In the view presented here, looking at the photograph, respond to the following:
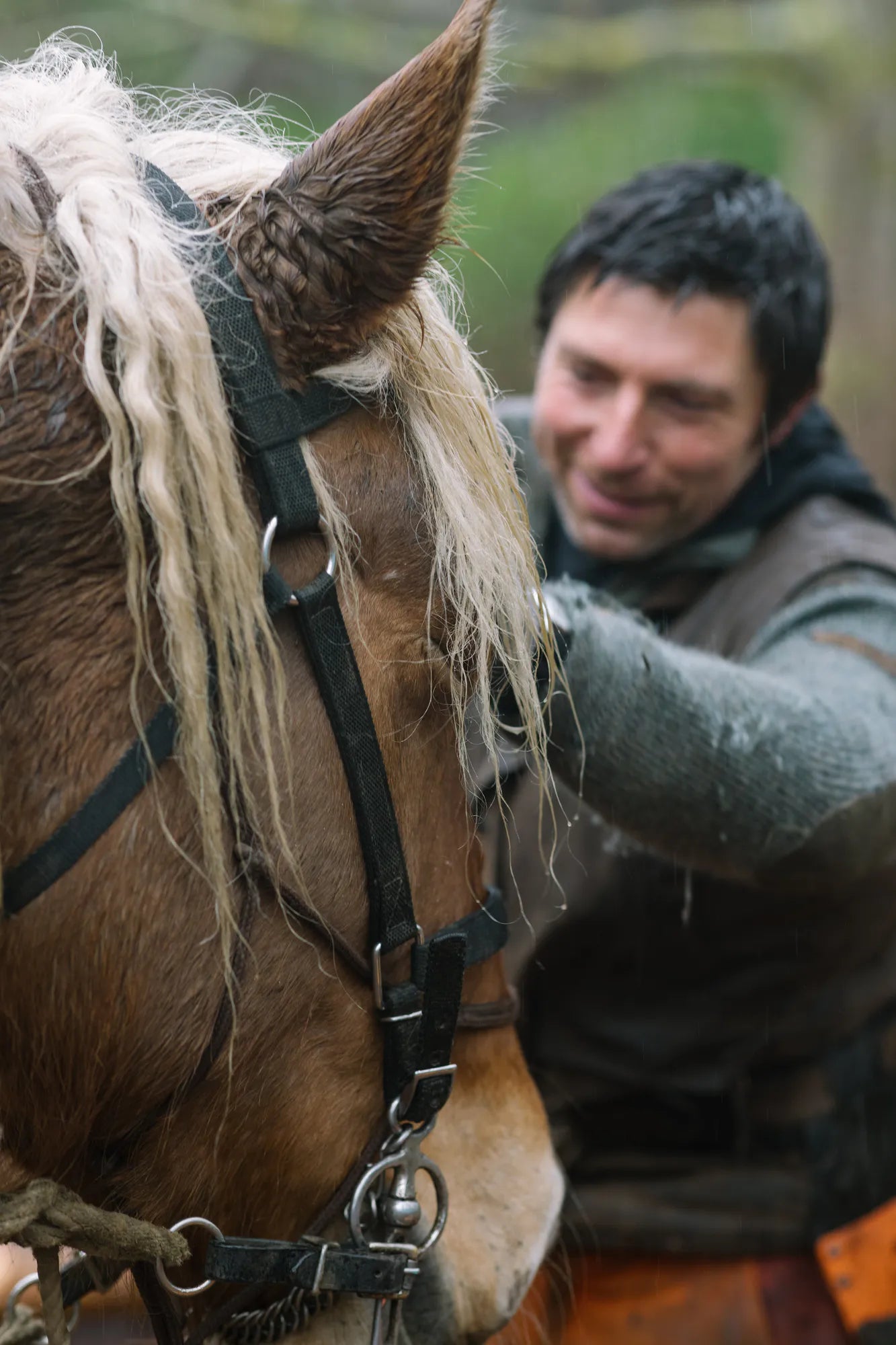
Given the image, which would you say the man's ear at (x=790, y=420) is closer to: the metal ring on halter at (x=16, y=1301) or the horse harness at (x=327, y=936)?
the horse harness at (x=327, y=936)

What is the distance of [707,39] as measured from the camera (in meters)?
5.27

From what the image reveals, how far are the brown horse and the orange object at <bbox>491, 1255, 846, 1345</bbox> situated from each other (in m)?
0.80

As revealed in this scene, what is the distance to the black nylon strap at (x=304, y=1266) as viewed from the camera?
92 cm

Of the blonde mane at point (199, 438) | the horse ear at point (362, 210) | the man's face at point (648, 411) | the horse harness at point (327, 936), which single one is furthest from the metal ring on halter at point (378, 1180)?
the man's face at point (648, 411)

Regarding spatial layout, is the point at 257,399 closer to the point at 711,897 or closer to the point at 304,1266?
the point at 304,1266

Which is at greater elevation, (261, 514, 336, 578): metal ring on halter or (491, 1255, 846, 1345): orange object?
(261, 514, 336, 578): metal ring on halter

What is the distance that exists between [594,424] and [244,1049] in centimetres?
120

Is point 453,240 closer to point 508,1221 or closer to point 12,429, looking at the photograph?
point 12,429

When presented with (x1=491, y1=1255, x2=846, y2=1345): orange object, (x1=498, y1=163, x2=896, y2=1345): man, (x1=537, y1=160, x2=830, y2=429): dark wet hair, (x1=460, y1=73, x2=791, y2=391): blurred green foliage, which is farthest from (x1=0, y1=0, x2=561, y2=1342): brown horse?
(x1=460, y1=73, x2=791, y2=391): blurred green foliage

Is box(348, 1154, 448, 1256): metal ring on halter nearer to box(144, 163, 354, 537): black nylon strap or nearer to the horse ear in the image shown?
box(144, 163, 354, 537): black nylon strap

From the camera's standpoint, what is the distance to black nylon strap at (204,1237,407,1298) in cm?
92

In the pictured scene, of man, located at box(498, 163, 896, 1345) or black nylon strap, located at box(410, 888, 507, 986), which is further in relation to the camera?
man, located at box(498, 163, 896, 1345)

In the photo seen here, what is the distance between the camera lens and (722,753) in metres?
1.31

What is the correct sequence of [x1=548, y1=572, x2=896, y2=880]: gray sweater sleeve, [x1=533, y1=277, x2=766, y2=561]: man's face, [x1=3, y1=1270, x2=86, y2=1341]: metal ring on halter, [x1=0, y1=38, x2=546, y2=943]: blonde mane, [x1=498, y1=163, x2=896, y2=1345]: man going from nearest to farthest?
[x1=0, y1=38, x2=546, y2=943]: blonde mane, [x1=3, y1=1270, x2=86, y2=1341]: metal ring on halter, [x1=548, y1=572, x2=896, y2=880]: gray sweater sleeve, [x1=498, y1=163, x2=896, y2=1345]: man, [x1=533, y1=277, x2=766, y2=561]: man's face
